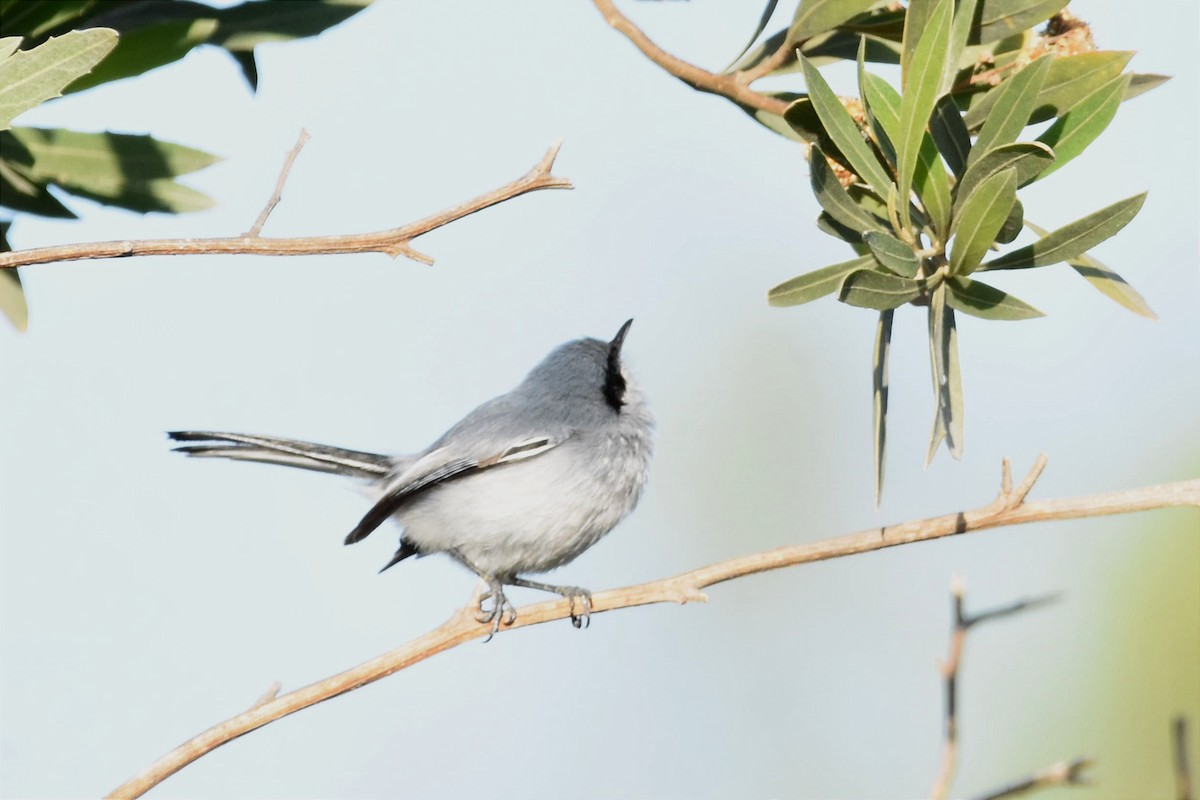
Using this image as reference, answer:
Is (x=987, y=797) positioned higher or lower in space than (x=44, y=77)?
lower

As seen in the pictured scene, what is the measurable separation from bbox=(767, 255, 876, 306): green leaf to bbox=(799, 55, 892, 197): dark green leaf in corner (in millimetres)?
125

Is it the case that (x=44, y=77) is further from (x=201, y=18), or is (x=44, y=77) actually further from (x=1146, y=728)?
(x=1146, y=728)

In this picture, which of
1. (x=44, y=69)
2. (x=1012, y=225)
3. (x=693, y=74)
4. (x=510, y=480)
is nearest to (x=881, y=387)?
(x=1012, y=225)

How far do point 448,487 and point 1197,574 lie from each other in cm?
383

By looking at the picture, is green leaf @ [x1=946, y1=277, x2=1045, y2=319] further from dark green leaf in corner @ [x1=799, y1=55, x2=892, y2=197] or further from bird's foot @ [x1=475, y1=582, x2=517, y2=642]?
bird's foot @ [x1=475, y1=582, x2=517, y2=642]

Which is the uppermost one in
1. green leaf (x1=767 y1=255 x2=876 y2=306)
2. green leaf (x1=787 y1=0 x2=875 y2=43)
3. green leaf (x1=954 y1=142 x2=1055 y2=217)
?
green leaf (x1=787 y1=0 x2=875 y2=43)

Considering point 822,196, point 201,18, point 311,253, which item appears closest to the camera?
point 311,253

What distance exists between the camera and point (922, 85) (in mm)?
1731

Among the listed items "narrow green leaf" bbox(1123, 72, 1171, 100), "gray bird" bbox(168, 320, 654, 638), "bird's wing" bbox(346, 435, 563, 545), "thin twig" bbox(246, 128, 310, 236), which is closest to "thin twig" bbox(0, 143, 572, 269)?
"thin twig" bbox(246, 128, 310, 236)

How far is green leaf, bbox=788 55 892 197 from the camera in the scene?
1.78 meters

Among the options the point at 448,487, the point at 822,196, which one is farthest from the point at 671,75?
the point at 448,487

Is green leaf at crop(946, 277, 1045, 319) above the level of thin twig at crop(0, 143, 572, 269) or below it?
below

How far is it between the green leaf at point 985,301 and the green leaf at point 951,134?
0.18m

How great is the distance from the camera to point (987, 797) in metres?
1.12
